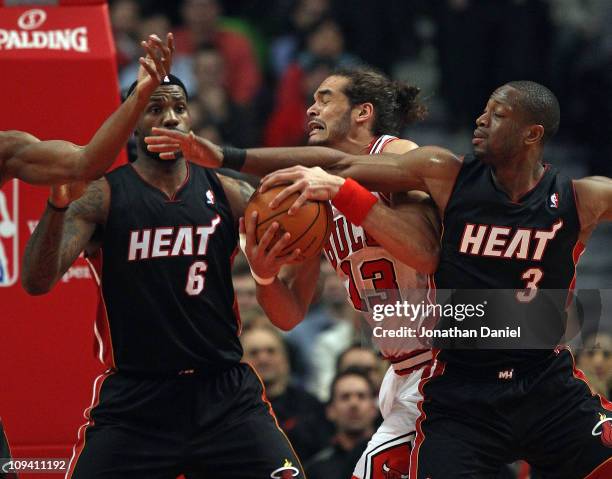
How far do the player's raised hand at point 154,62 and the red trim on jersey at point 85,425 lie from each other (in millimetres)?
1455

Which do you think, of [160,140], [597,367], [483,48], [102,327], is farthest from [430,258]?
[483,48]

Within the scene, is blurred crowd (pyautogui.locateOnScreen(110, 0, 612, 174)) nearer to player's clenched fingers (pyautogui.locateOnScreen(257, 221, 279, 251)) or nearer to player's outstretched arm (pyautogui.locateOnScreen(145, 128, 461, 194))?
player's outstretched arm (pyautogui.locateOnScreen(145, 128, 461, 194))

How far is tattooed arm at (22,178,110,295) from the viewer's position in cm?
554

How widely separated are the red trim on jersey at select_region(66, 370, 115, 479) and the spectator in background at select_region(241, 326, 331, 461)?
2429 millimetres

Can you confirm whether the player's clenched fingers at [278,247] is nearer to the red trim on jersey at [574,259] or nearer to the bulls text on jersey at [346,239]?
the bulls text on jersey at [346,239]

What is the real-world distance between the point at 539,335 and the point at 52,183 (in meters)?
2.29

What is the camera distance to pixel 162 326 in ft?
18.9

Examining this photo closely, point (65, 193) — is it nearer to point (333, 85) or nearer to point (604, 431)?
point (333, 85)

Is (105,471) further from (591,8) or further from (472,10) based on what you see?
(591,8)

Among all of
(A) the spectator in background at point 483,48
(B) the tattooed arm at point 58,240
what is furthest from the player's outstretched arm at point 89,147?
(A) the spectator in background at point 483,48

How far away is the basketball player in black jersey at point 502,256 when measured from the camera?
5.60 metres

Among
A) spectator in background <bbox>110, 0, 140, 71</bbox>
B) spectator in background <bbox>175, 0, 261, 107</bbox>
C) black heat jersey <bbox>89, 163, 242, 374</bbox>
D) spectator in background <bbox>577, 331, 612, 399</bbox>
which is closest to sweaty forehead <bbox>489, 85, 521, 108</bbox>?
black heat jersey <bbox>89, 163, 242, 374</bbox>

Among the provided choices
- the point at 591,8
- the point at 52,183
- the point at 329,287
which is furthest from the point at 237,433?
the point at 591,8

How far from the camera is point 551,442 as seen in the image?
5.62 meters
